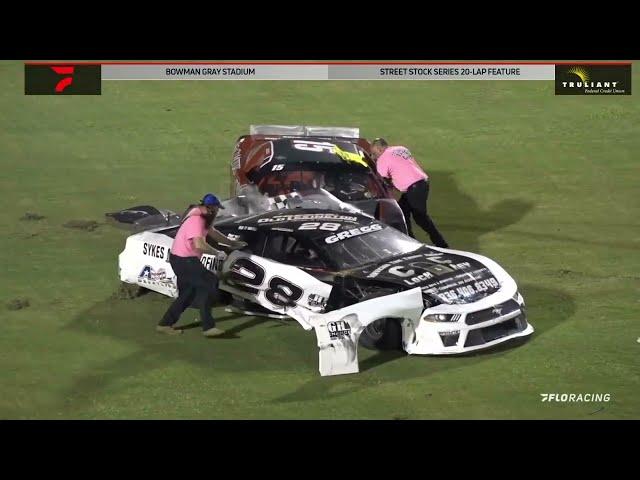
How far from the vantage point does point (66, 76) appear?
19.8m

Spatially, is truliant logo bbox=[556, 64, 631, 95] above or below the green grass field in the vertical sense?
above

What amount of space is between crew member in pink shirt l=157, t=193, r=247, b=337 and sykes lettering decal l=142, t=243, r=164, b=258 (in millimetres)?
779

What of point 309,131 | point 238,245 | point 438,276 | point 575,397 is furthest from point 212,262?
point 309,131

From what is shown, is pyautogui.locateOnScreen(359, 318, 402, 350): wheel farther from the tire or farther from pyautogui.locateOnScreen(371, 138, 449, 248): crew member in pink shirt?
pyautogui.locateOnScreen(371, 138, 449, 248): crew member in pink shirt

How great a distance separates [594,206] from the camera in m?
22.9

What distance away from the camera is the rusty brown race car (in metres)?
18.8

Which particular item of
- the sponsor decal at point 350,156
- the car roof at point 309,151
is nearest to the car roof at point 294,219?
the car roof at point 309,151

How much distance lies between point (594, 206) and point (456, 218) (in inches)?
97.0

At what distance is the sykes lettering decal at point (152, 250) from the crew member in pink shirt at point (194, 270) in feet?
2.56

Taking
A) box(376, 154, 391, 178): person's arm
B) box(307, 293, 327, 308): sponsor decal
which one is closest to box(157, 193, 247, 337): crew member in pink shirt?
box(307, 293, 327, 308): sponsor decal

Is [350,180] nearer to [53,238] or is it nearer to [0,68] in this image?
[53,238]

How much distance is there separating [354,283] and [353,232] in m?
1.01

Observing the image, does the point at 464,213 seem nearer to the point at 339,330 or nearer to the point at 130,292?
the point at 130,292

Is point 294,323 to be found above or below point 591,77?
below
